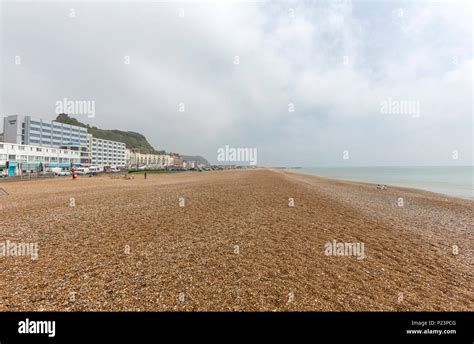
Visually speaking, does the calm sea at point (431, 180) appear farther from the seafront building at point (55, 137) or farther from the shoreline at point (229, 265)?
the seafront building at point (55, 137)

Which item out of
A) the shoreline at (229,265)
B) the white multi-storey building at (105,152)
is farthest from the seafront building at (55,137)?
the shoreline at (229,265)

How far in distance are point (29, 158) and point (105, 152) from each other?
75.5m

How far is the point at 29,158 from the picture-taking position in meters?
65.4

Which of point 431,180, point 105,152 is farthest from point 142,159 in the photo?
point 431,180

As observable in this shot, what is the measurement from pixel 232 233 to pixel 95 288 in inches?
193

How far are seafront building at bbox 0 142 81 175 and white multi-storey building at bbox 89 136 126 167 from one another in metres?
43.6

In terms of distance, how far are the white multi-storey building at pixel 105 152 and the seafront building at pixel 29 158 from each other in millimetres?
Answer: 43601

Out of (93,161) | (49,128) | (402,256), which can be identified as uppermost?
(49,128)

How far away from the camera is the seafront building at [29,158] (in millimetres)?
53375

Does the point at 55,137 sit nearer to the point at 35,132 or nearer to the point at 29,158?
the point at 35,132
